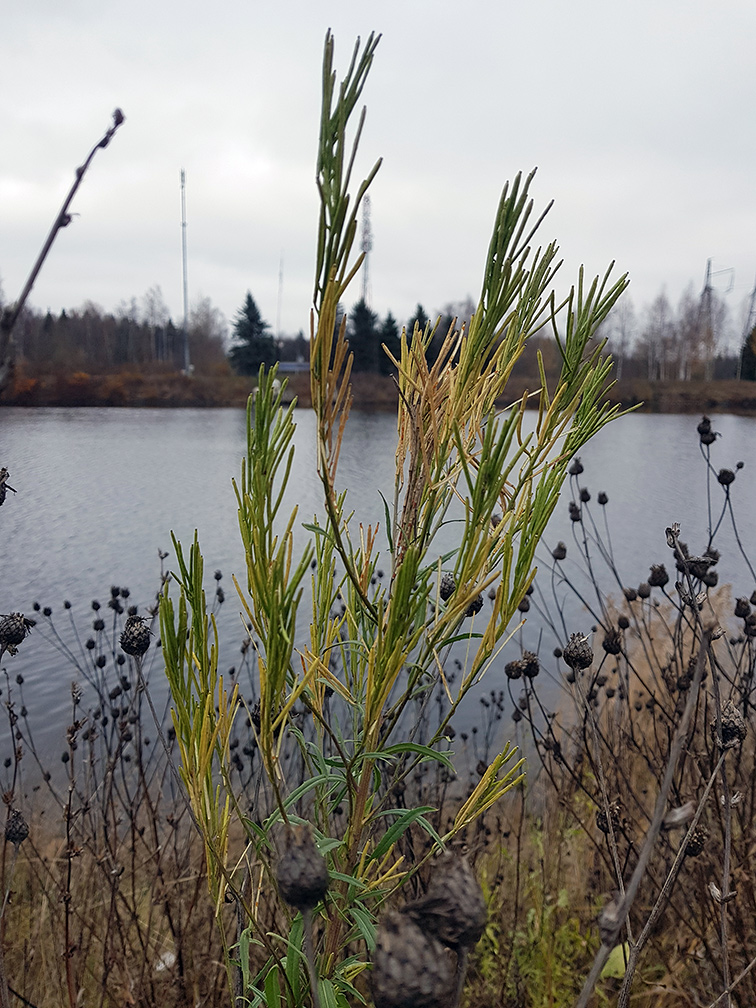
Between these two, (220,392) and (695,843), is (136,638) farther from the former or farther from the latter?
(220,392)

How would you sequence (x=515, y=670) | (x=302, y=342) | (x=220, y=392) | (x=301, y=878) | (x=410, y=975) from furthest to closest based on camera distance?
(x=302, y=342)
(x=220, y=392)
(x=515, y=670)
(x=301, y=878)
(x=410, y=975)

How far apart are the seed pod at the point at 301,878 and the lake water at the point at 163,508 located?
3.43 ft

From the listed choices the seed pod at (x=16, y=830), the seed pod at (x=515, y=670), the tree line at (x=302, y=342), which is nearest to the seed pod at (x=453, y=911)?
the seed pod at (x=16, y=830)

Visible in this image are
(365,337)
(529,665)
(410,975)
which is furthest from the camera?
(365,337)

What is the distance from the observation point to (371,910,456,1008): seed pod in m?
0.40

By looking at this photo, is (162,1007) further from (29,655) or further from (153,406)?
(153,406)

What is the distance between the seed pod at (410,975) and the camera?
0.40m

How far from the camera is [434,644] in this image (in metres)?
0.86

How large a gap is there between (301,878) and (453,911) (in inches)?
6.1

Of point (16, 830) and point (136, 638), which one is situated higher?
point (136, 638)

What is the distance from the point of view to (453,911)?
0.45 m

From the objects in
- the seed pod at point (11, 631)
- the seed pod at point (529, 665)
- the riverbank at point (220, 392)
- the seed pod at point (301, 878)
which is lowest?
the seed pod at point (529, 665)

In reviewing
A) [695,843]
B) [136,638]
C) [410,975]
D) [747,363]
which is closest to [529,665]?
[695,843]

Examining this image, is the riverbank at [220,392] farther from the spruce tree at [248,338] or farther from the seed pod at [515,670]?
the seed pod at [515,670]
